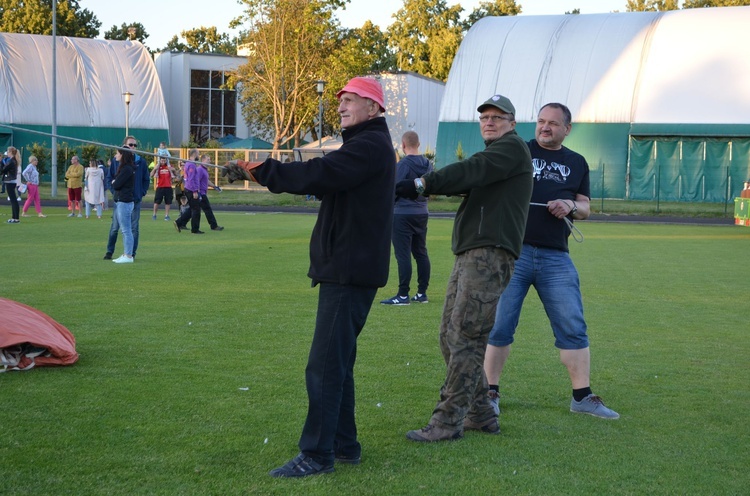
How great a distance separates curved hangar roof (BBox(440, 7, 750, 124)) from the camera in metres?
44.0

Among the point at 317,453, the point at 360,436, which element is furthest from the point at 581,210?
the point at 317,453

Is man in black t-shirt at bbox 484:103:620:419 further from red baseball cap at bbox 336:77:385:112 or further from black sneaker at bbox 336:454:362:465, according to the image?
red baseball cap at bbox 336:77:385:112

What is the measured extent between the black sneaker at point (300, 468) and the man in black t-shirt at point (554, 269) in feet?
5.61

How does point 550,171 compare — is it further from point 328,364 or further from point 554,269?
point 328,364

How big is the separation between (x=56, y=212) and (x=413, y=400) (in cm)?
2543

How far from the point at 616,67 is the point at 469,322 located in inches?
1673

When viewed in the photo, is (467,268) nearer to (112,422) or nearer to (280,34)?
(112,422)

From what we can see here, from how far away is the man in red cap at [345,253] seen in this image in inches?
196

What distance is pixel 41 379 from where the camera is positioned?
7.07 m

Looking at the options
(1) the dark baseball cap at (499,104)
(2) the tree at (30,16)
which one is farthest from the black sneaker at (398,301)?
(2) the tree at (30,16)

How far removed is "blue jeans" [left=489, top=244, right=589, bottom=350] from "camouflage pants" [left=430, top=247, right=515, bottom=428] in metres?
0.66

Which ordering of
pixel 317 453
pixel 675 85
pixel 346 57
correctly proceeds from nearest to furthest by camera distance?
pixel 317 453, pixel 675 85, pixel 346 57

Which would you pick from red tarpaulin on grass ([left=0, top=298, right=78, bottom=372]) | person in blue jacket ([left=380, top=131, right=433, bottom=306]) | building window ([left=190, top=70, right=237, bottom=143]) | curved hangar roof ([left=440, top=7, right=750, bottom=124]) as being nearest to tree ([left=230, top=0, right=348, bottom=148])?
building window ([left=190, top=70, right=237, bottom=143])

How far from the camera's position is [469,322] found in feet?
18.5
